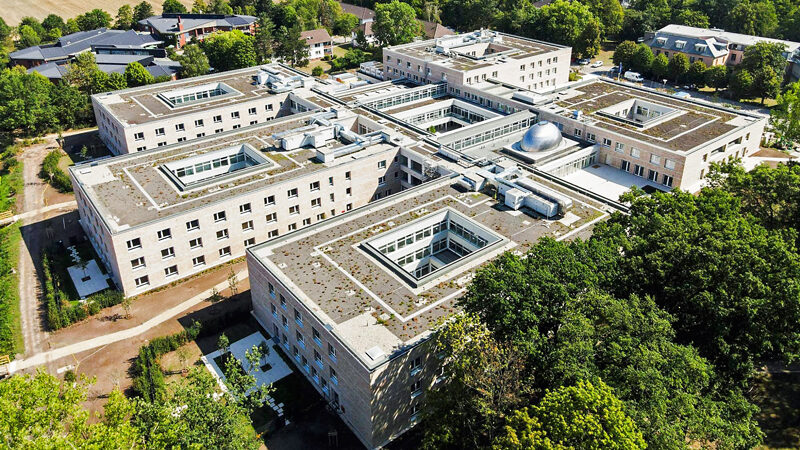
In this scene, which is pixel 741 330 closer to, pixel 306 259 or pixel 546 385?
pixel 546 385

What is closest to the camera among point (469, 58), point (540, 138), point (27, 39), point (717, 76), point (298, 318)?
point (298, 318)

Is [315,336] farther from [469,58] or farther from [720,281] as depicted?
[469,58]

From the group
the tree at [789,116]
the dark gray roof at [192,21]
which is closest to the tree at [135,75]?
the dark gray roof at [192,21]

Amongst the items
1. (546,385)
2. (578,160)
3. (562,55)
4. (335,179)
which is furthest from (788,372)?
(562,55)

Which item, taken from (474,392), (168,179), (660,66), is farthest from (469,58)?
(474,392)

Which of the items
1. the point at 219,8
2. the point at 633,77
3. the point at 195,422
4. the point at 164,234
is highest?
the point at 219,8

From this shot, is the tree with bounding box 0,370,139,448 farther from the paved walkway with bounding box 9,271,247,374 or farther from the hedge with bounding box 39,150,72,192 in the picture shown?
the hedge with bounding box 39,150,72,192

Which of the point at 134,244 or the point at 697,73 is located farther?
the point at 697,73

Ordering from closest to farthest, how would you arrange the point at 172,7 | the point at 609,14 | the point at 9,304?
the point at 9,304, the point at 609,14, the point at 172,7
